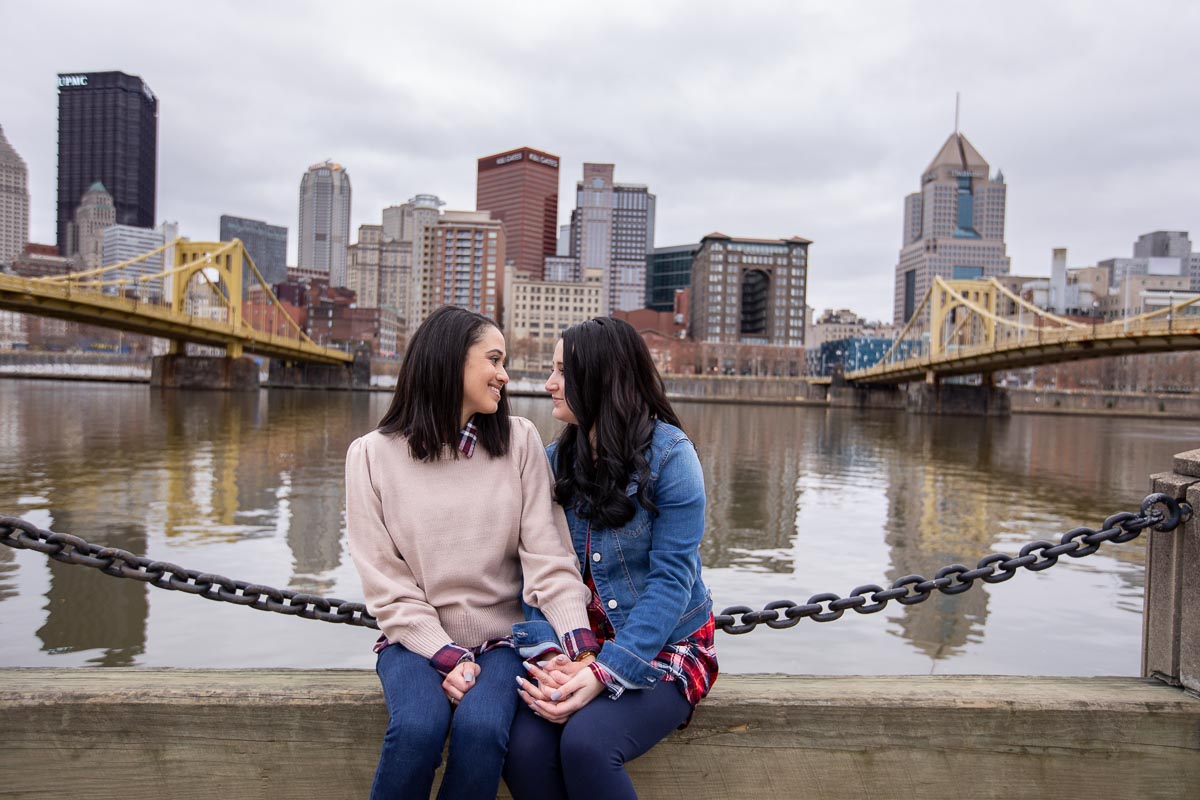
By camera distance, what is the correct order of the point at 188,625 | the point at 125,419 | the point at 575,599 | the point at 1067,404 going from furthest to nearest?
the point at 1067,404, the point at 125,419, the point at 188,625, the point at 575,599

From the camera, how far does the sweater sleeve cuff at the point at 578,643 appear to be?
202cm

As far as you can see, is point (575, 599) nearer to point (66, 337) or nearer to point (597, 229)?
point (66, 337)

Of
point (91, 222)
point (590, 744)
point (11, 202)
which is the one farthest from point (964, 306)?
point (11, 202)

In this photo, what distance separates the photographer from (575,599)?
82.0 inches

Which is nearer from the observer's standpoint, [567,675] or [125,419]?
[567,675]

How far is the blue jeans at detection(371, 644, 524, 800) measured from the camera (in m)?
1.81

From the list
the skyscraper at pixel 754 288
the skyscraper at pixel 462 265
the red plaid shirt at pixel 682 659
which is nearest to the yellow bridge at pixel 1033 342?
the red plaid shirt at pixel 682 659

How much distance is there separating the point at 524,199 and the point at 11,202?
3790 inches

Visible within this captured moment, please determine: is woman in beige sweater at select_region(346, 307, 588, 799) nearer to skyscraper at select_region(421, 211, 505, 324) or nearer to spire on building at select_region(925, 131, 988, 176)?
skyscraper at select_region(421, 211, 505, 324)

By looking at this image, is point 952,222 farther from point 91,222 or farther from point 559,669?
point 559,669

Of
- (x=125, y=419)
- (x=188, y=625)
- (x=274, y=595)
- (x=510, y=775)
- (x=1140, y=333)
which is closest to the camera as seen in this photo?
(x=510, y=775)

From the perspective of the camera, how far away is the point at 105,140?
172 metres

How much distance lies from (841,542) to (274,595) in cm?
657

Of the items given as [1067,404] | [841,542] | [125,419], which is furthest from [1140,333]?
[1067,404]
